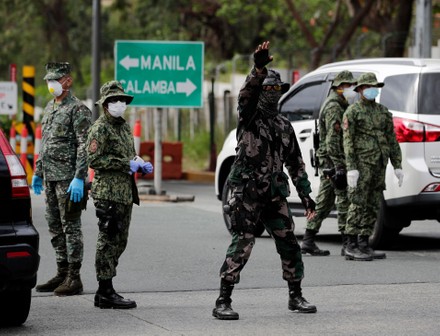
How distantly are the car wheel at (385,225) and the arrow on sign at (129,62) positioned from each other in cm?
791

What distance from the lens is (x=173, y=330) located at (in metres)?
8.45

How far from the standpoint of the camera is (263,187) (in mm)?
8953

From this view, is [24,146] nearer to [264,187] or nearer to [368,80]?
[368,80]

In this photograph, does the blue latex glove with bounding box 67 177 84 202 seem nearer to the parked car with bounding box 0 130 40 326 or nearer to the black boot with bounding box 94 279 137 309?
the black boot with bounding box 94 279 137 309

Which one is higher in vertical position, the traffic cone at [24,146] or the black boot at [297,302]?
the traffic cone at [24,146]

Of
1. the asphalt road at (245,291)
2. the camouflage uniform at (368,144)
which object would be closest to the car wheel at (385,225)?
the asphalt road at (245,291)

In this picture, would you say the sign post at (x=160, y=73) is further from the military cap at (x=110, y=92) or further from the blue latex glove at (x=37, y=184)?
the military cap at (x=110, y=92)

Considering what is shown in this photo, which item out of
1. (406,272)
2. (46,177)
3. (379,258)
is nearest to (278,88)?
(46,177)

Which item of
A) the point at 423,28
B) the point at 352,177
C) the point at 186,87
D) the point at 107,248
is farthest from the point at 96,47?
the point at 107,248

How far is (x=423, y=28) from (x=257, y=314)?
13691 millimetres

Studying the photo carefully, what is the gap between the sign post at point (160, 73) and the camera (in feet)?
65.3

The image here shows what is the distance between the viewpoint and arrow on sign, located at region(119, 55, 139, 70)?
1995 cm

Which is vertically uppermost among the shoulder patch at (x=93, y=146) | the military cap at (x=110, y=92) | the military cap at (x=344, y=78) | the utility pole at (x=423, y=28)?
the utility pole at (x=423, y=28)

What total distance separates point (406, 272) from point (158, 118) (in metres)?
9.08
